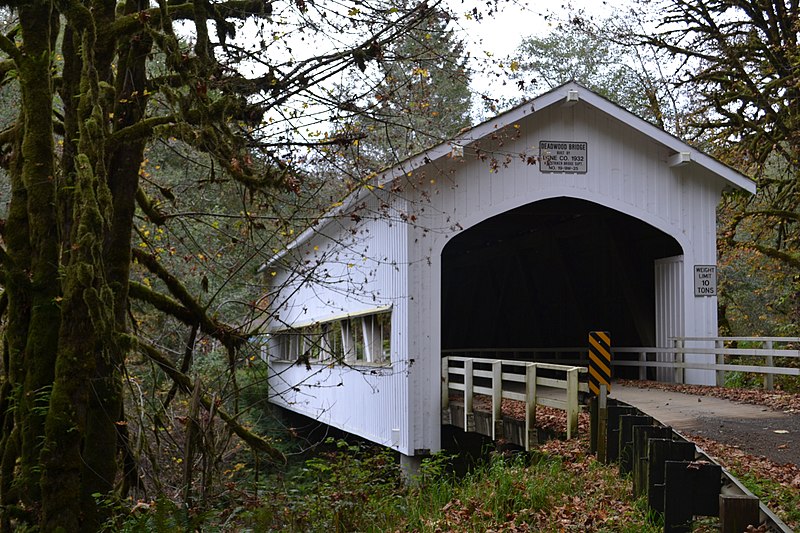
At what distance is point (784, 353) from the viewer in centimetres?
1370

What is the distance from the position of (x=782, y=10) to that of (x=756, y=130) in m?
2.53

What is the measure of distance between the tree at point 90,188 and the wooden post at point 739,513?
3.91m

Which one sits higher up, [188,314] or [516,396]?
[188,314]

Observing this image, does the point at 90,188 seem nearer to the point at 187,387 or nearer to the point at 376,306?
the point at 187,387

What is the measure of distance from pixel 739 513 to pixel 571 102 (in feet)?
31.7

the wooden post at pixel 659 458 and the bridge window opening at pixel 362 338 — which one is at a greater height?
the bridge window opening at pixel 362 338

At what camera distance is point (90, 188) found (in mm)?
6633

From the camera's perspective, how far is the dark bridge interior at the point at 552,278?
17.8 meters

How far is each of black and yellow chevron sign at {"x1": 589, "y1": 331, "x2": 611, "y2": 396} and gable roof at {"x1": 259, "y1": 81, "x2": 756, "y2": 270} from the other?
12.6ft

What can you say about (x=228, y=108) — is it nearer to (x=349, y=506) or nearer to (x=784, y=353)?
(x=349, y=506)

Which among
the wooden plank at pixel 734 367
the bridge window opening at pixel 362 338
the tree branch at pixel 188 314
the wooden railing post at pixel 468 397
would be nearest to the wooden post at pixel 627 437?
the tree branch at pixel 188 314

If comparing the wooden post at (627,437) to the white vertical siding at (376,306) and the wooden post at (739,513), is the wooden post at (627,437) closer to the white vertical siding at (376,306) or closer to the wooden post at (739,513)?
the wooden post at (739,513)

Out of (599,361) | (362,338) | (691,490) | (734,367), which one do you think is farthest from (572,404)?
(362,338)

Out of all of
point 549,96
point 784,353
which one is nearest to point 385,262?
point 549,96
